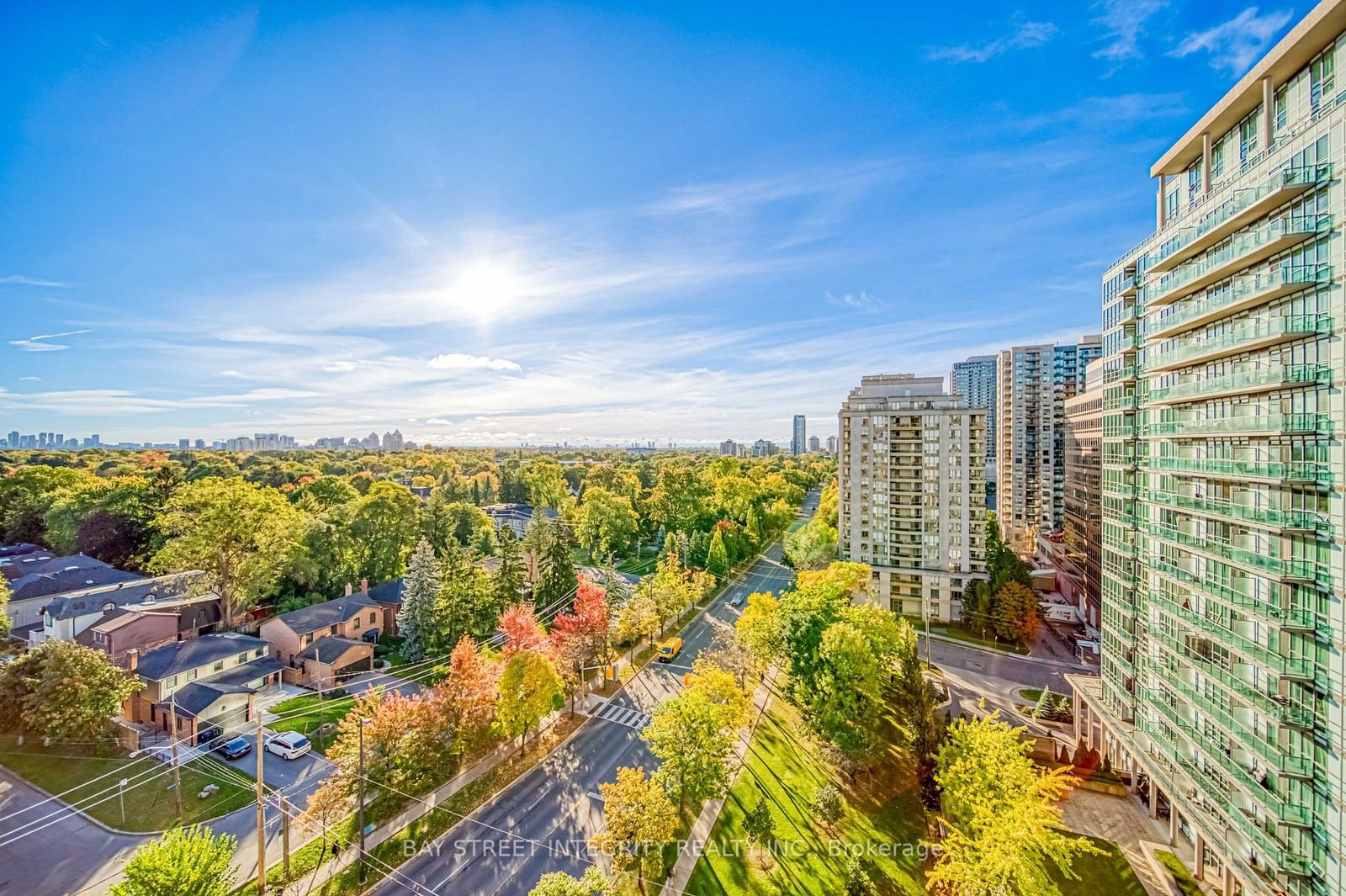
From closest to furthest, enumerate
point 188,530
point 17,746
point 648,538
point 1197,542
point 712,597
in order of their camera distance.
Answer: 1. point 1197,542
2. point 17,746
3. point 188,530
4. point 712,597
5. point 648,538

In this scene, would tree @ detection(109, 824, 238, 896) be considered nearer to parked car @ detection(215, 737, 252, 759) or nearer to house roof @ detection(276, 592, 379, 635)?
parked car @ detection(215, 737, 252, 759)

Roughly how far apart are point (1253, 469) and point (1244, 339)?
11.4 ft

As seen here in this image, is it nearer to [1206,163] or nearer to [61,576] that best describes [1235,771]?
[1206,163]

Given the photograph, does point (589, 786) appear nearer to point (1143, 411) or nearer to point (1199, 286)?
point (1143, 411)

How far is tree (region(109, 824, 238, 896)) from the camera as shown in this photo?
515 inches

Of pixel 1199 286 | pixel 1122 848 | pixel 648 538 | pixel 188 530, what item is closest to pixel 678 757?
pixel 1122 848

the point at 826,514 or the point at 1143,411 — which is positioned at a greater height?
the point at 1143,411

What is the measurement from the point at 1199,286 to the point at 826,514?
42.2m

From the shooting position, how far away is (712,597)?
47.2 meters

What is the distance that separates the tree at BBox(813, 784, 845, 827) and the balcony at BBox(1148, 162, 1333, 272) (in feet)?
71.8

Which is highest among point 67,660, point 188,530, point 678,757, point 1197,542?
point 1197,542

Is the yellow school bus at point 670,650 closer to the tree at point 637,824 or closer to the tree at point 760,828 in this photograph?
the tree at point 760,828

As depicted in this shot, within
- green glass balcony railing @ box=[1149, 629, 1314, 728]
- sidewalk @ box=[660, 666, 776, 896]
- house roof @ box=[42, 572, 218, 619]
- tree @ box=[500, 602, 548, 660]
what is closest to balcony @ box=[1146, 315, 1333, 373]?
green glass balcony railing @ box=[1149, 629, 1314, 728]

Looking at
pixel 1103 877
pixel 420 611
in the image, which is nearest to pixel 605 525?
pixel 420 611
